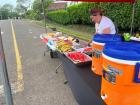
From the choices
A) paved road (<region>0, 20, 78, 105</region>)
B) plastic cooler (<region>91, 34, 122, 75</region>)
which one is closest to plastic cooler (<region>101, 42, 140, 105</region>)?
plastic cooler (<region>91, 34, 122, 75</region>)

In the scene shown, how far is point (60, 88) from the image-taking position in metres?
5.48

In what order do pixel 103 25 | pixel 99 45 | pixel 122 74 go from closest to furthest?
pixel 122 74
pixel 99 45
pixel 103 25

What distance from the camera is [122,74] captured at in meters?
2.41

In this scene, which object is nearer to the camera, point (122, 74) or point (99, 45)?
point (122, 74)

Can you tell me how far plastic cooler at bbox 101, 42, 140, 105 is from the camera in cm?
237

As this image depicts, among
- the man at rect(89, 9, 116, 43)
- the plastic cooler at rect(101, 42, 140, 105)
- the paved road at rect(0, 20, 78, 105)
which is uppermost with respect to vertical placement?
the man at rect(89, 9, 116, 43)

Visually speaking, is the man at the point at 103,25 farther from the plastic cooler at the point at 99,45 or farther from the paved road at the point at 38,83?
the paved road at the point at 38,83

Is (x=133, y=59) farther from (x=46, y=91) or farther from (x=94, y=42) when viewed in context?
(x=46, y=91)

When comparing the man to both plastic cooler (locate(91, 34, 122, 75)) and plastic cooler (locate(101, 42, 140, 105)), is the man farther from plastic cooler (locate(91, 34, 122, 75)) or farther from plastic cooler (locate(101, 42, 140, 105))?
plastic cooler (locate(101, 42, 140, 105))

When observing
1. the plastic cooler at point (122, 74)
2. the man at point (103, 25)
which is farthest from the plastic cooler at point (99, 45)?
the man at point (103, 25)

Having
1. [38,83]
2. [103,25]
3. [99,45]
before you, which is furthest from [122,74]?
[38,83]

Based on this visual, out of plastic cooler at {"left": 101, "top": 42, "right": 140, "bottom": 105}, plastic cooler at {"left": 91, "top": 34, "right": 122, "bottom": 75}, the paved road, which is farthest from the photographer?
the paved road

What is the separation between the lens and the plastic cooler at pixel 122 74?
7.78 ft

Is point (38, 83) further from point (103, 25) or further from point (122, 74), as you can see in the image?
point (122, 74)
